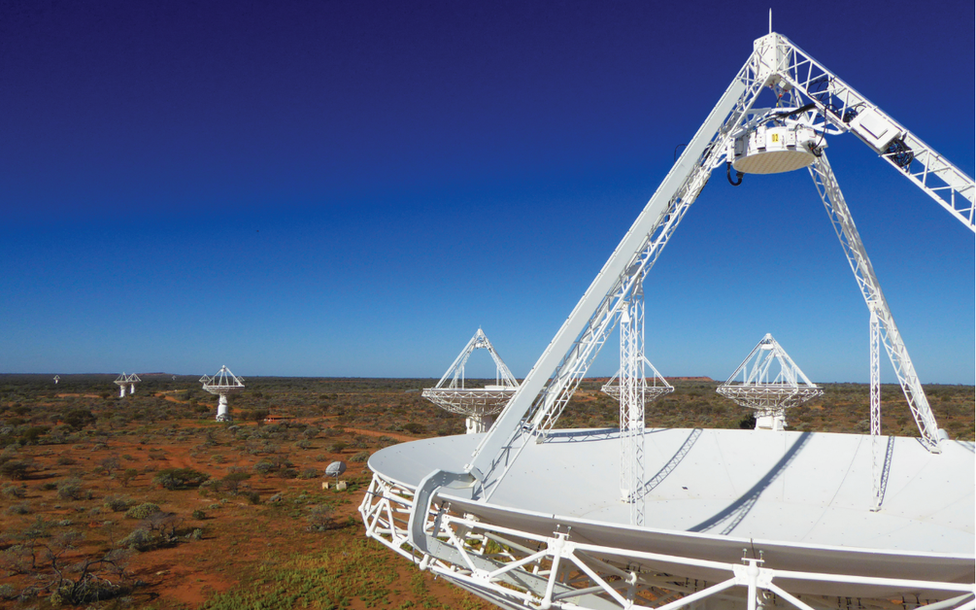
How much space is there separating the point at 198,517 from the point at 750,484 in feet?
82.8

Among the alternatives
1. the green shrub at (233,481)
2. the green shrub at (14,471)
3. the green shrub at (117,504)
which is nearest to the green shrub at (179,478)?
the green shrub at (233,481)

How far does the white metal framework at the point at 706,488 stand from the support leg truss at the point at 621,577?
0.03 m

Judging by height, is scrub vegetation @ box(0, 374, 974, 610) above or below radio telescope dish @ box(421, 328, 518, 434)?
A: below

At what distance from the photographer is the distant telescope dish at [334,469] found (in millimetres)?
37562

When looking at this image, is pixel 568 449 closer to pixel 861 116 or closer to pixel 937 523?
pixel 937 523

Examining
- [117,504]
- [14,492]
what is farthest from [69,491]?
[117,504]

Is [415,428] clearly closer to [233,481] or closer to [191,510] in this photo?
[233,481]

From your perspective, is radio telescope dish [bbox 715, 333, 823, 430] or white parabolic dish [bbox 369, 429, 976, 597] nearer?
white parabolic dish [bbox 369, 429, 976, 597]

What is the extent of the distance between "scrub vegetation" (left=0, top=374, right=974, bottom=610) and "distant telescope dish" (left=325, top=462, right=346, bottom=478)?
787 mm

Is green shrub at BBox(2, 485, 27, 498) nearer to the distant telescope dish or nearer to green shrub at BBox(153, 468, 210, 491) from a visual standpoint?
green shrub at BBox(153, 468, 210, 491)

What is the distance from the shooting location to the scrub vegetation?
20297mm

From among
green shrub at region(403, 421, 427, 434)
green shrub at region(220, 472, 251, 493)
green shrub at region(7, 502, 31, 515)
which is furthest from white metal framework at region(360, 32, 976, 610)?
green shrub at region(403, 421, 427, 434)

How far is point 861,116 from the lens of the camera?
1349 centimetres

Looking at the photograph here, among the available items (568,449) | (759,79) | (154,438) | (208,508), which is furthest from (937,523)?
(154,438)
